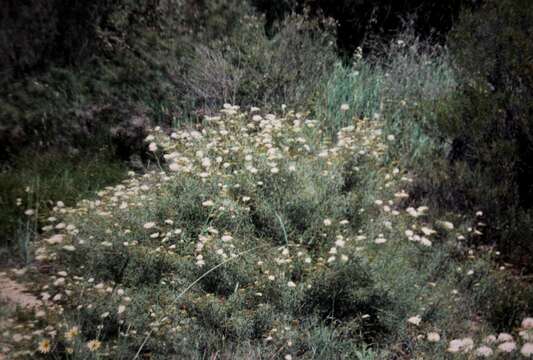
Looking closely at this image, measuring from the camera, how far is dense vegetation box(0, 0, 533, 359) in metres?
3.91

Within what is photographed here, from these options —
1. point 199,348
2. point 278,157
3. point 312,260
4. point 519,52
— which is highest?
point 519,52

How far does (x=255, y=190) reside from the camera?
4.79 meters

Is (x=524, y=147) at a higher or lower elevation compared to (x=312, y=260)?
higher

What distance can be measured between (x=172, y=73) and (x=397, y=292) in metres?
4.23

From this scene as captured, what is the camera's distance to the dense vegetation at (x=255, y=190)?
3910 millimetres

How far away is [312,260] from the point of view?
14.6ft

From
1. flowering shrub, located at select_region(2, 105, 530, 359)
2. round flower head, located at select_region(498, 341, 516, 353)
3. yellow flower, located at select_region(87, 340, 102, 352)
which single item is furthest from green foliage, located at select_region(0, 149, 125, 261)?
round flower head, located at select_region(498, 341, 516, 353)

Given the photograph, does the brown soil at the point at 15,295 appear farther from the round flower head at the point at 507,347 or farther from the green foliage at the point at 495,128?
the green foliage at the point at 495,128

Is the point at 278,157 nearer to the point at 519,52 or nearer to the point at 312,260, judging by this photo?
the point at 312,260

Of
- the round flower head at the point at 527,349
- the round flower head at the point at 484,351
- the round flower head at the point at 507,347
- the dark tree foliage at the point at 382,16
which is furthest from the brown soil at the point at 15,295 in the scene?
the dark tree foliage at the point at 382,16

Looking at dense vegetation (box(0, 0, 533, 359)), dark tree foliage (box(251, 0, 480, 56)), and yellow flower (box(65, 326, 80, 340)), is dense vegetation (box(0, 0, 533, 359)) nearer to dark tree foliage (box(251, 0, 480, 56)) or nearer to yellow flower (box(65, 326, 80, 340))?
yellow flower (box(65, 326, 80, 340))

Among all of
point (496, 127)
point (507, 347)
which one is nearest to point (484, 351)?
point (507, 347)

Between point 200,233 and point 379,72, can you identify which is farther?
point 379,72

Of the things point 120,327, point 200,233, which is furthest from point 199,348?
point 200,233
